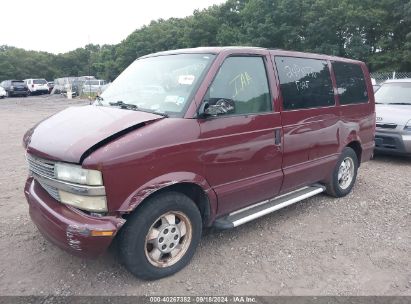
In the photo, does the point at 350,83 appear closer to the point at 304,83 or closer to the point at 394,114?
the point at 304,83

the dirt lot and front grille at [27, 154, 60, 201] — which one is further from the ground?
front grille at [27, 154, 60, 201]

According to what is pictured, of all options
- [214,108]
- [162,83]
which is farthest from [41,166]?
[214,108]

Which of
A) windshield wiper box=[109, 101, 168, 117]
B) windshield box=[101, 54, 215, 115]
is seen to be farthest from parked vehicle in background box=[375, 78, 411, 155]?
windshield wiper box=[109, 101, 168, 117]

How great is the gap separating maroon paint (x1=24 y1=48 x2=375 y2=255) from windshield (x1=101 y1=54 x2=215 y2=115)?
0.41 ft

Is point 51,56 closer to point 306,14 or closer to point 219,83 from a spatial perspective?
point 306,14

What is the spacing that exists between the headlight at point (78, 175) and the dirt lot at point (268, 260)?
1.01m

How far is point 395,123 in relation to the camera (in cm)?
736

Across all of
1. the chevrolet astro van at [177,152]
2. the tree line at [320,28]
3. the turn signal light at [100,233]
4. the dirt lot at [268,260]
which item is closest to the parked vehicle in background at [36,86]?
the tree line at [320,28]

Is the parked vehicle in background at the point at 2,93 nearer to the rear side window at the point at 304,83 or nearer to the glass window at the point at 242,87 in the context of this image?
the rear side window at the point at 304,83

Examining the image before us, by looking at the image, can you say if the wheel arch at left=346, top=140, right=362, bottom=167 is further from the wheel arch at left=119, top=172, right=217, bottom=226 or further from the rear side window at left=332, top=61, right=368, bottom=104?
the wheel arch at left=119, top=172, right=217, bottom=226

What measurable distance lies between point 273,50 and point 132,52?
62860mm

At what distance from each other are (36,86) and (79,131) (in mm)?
40303

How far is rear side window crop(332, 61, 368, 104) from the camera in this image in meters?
5.07

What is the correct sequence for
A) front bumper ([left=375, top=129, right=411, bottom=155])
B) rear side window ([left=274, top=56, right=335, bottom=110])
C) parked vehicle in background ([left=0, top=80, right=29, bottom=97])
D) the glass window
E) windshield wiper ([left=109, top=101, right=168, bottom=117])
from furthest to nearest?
parked vehicle in background ([left=0, top=80, right=29, bottom=97]), front bumper ([left=375, top=129, right=411, bottom=155]), rear side window ([left=274, top=56, right=335, bottom=110]), the glass window, windshield wiper ([left=109, top=101, right=168, bottom=117])
